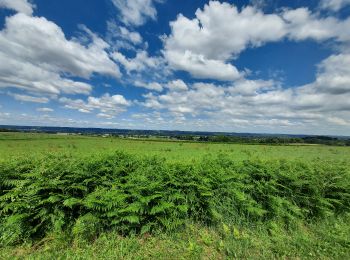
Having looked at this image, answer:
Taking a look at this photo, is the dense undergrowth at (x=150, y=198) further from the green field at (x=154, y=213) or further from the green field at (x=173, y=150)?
the green field at (x=173, y=150)

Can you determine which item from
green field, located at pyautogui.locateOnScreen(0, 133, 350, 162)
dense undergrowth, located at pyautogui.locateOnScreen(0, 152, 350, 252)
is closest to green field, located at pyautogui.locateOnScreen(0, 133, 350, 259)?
dense undergrowth, located at pyautogui.locateOnScreen(0, 152, 350, 252)

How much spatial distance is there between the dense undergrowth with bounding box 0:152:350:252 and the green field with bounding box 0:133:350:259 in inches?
1.1

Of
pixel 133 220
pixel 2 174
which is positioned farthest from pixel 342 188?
pixel 2 174

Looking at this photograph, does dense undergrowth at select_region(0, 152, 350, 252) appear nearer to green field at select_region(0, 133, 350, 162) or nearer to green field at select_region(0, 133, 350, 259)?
green field at select_region(0, 133, 350, 259)

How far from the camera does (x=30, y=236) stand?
555cm

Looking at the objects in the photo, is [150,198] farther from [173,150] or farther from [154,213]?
[173,150]

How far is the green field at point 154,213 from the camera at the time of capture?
5.08m

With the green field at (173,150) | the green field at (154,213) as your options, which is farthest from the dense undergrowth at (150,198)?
the green field at (173,150)

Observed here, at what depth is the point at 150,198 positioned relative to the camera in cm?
549

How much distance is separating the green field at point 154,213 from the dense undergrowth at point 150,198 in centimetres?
3

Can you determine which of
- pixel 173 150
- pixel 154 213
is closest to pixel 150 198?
pixel 154 213

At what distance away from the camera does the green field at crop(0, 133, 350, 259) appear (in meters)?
5.08

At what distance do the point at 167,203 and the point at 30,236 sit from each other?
3514mm

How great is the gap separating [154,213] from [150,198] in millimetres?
392
